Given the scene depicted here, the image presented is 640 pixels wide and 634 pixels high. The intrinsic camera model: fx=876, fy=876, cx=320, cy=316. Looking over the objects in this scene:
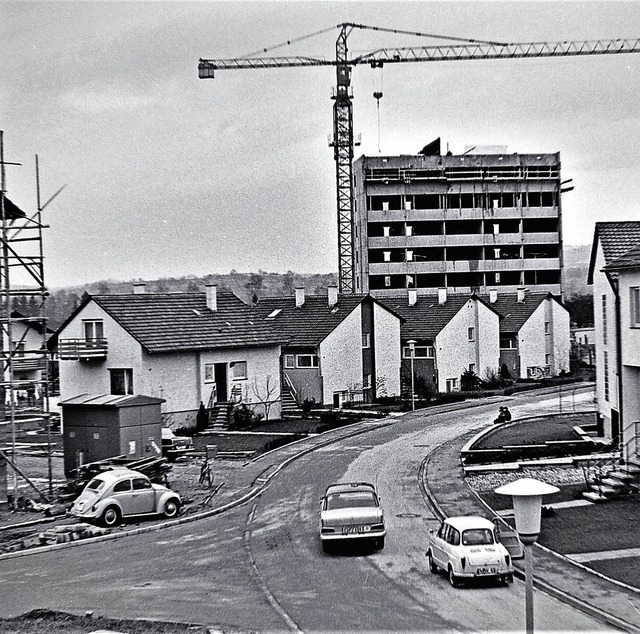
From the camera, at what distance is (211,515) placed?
2589 cm

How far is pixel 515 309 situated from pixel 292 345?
83.1ft

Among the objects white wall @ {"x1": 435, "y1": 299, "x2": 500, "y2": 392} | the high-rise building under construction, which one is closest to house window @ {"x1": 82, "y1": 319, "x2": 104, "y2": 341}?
white wall @ {"x1": 435, "y1": 299, "x2": 500, "y2": 392}

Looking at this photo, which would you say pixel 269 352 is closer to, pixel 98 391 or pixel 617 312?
pixel 98 391

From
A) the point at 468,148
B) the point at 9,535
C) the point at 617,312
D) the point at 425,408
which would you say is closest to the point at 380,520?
the point at 9,535

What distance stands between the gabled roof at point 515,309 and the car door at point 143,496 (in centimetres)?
4818

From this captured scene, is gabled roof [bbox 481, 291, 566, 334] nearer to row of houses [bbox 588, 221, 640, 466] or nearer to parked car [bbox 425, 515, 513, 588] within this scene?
row of houses [bbox 588, 221, 640, 466]

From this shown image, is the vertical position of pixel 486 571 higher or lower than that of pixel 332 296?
lower

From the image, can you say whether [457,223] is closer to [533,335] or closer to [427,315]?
[533,335]

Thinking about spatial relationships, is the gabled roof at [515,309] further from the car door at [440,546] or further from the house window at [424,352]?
the car door at [440,546]

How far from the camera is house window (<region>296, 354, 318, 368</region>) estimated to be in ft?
176

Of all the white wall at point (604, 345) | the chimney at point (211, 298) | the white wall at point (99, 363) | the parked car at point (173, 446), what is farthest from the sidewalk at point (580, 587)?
the chimney at point (211, 298)

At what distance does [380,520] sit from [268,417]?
27.5 m

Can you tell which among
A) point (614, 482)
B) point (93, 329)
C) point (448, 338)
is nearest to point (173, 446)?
point (93, 329)

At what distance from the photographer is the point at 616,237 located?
32781 millimetres
